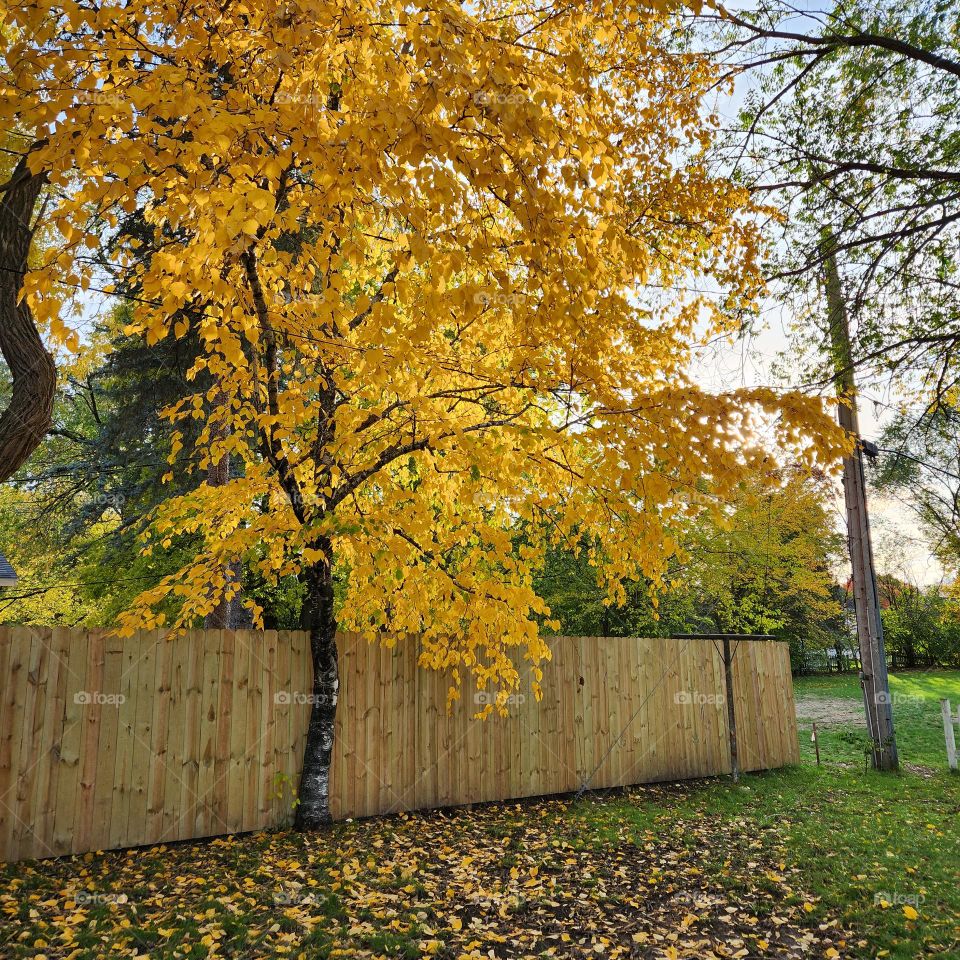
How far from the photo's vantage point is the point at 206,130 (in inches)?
93.3

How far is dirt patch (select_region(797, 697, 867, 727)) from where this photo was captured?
49.6 ft

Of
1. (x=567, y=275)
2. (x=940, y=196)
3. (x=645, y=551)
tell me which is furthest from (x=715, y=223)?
(x=567, y=275)

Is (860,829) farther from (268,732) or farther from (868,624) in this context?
(268,732)

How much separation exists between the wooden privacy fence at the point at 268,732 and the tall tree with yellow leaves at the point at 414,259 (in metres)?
0.35

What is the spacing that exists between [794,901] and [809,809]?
291 cm

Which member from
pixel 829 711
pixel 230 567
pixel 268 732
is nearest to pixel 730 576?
pixel 829 711

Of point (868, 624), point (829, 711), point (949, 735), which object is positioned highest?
point (868, 624)

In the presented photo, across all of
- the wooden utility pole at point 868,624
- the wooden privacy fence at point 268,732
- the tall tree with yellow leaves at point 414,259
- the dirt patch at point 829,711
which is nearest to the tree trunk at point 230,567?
the tall tree with yellow leaves at point 414,259

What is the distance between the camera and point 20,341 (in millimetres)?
5160

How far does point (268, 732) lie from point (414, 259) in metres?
4.20

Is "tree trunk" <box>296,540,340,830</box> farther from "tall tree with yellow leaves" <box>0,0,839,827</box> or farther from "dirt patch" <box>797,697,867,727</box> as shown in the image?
"dirt patch" <box>797,697,867,727</box>

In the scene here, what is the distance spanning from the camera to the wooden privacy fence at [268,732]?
484cm

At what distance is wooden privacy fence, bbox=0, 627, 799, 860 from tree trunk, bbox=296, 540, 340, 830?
0.46 ft

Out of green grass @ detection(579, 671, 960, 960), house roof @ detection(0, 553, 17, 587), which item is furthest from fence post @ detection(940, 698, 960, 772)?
house roof @ detection(0, 553, 17, 587)
